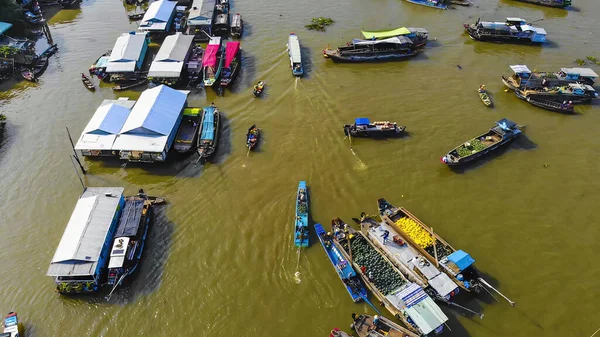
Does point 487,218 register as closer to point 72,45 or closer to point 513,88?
point 513,88

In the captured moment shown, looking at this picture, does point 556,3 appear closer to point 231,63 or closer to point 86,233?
point 231,63

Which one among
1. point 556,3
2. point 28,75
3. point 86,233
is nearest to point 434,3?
point 556,3

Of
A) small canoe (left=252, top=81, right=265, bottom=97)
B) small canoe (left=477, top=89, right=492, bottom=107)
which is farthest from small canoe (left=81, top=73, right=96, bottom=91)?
small canoe (left=477, top=89, right=492, bottom=107)

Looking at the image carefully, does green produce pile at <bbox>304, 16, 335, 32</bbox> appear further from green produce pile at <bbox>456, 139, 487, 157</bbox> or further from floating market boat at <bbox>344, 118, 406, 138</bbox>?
green produce pile at <bbox>456, 139, 487, 157</bbox>

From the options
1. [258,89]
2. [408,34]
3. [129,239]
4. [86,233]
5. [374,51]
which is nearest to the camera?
[86,233]

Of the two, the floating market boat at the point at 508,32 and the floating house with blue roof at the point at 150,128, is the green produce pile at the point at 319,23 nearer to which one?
the floating market boat at the point at 508,32

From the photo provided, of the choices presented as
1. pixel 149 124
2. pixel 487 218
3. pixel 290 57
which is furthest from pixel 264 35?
pixel 487 218
